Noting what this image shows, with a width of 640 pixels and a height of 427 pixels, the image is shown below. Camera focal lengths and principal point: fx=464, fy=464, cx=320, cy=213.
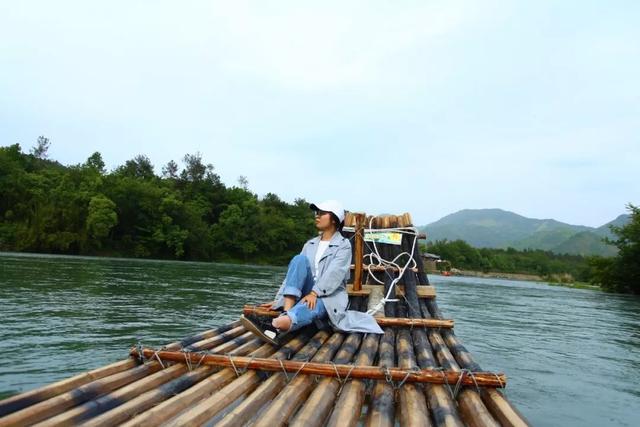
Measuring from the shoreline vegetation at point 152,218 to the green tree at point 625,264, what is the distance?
8cm

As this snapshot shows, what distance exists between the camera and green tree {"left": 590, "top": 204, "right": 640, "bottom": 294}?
40469mm

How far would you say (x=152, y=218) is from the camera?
6259 cm

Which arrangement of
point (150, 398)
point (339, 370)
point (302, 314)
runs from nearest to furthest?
point (150, 398), point (339, 370), point (302, 314)

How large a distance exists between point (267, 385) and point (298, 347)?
1126mm

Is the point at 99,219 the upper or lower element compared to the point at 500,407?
upper

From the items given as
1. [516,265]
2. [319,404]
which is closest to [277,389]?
[319,404]

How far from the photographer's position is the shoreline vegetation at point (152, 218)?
47438 millimetres

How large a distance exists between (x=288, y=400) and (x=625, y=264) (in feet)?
154

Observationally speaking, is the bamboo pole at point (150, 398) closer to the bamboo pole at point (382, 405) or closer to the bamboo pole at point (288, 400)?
the bamboo pole at point (288, 400)

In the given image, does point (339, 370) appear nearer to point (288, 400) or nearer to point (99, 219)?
point (288, 400)

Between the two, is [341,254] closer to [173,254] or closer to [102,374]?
[102,374]

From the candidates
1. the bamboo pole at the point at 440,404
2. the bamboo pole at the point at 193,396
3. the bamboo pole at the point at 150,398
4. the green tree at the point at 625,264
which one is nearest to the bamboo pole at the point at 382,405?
the bamboo pole at the point at 440,404

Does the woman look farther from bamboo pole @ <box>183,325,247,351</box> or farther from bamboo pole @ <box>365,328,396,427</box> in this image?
bamboo pole @ <box>365,328,396,427</box>

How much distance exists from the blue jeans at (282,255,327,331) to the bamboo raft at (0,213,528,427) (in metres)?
0.22
